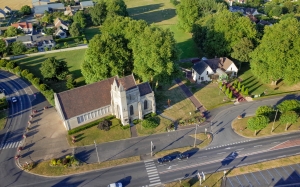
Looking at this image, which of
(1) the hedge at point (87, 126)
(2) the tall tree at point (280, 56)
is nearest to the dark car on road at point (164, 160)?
(1) the hedge at point (87, 126)

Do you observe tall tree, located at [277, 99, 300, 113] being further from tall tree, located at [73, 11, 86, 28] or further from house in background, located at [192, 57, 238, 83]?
tall tree, located at [73, 11, 86, 28]

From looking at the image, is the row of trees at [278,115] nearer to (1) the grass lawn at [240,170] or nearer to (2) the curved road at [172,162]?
(2) the curved road at [172,162]

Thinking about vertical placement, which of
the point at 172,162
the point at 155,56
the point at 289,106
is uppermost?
the point at 155,56

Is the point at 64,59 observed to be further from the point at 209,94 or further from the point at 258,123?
the point at 258,123

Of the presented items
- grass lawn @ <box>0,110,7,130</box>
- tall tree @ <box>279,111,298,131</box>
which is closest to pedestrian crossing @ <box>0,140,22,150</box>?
grass lawn @ <box>0,110,7,130</box>

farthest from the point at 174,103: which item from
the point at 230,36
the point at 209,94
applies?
the point at 230,36

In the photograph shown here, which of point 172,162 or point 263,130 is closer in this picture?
point 172,162
